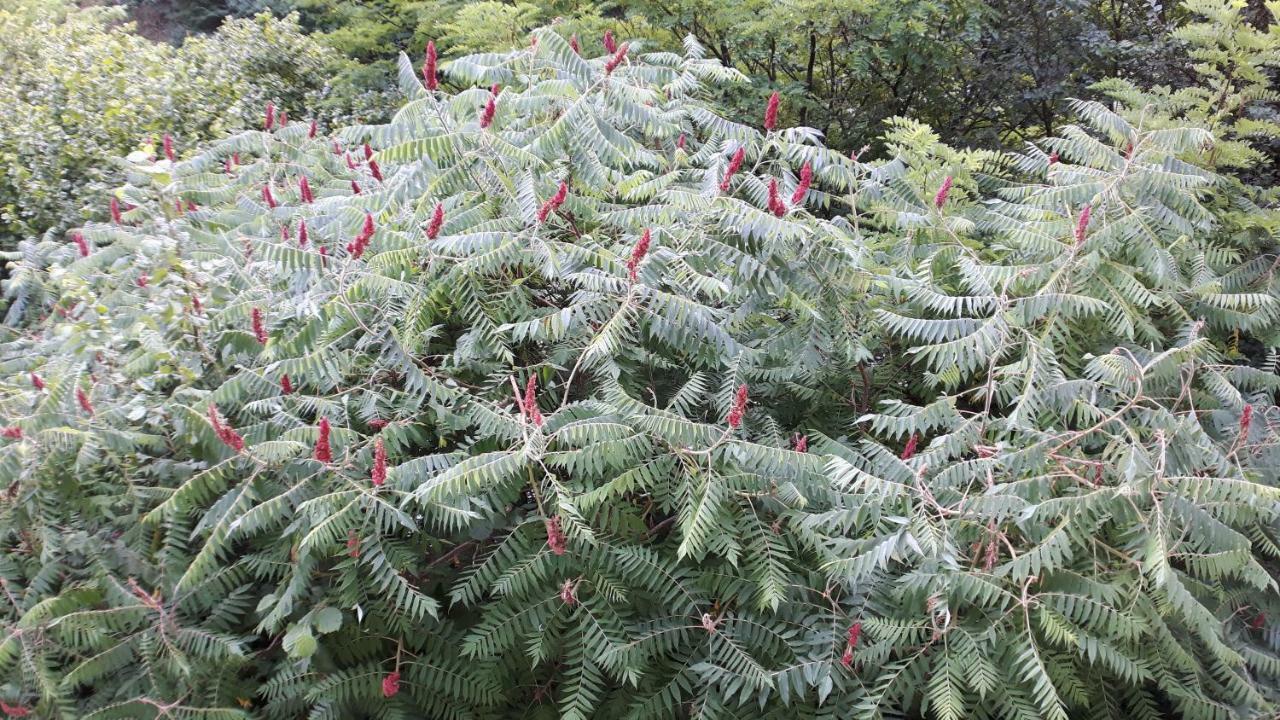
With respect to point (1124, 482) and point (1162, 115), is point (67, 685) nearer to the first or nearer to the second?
point (1124, 482)

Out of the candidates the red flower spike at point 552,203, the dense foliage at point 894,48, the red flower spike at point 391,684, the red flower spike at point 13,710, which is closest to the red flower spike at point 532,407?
the red flower spike at point 552,203

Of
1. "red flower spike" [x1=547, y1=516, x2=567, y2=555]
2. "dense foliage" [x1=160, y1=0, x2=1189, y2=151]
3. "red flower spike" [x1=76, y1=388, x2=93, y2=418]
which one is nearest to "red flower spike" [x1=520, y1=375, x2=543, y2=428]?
"red flower spike" [x1=547, y1=516, x2=567, y2=555]

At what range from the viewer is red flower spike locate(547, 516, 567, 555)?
2.41m

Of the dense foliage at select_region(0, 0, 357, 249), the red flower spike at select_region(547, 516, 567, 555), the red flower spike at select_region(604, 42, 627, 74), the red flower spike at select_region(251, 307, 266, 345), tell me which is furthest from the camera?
the dense foliage at select_region(0, 0, 357, 249)

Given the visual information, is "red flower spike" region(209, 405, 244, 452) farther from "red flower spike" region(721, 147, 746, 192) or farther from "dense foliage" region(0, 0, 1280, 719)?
"red flower spike" region(721, 147, 746, 192)

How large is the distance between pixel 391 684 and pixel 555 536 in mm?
632

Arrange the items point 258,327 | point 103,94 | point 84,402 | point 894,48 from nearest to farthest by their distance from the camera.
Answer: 1. point 84,402
2. point 258,327
3. point 894,48
4. point 103,94

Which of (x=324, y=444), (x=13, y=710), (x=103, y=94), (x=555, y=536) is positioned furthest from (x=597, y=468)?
(x=103, y=94)

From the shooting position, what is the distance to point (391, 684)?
2461mm

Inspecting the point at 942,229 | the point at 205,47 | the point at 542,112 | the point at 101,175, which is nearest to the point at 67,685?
the point at 542,112

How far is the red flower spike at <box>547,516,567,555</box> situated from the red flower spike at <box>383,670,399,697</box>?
0.58 m

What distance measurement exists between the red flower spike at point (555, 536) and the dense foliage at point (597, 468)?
0.01 meters

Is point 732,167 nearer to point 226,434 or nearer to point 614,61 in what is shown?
point 614,61

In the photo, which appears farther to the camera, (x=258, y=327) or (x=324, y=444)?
(x=258, y=327)
